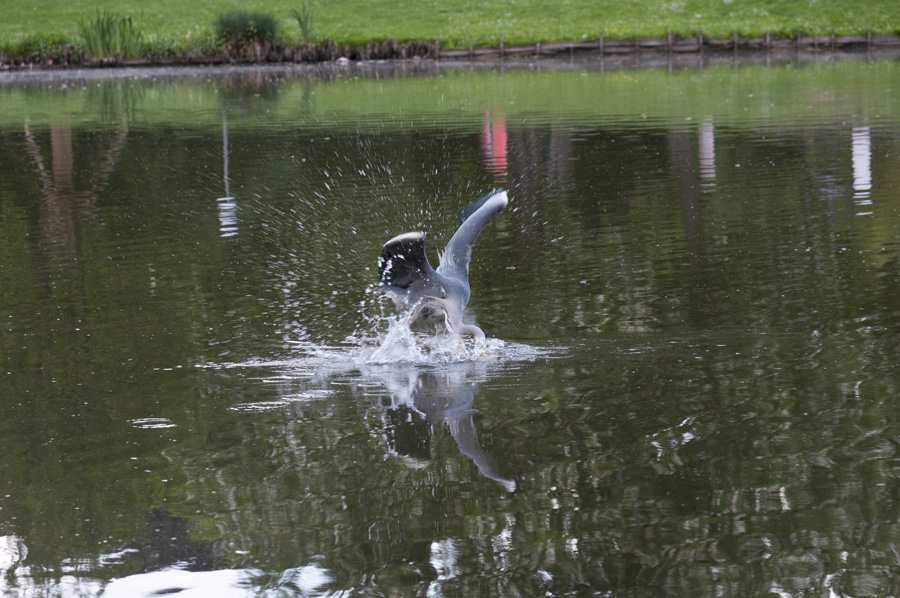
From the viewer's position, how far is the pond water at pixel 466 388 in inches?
191

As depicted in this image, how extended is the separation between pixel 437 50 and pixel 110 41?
41.4 feet

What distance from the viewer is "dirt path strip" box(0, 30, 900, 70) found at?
43.4 m

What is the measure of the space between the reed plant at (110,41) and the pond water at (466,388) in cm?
2906

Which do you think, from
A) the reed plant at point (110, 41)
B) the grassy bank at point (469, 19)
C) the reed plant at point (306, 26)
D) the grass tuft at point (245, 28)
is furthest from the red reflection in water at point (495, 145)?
the grassy bank at point (469, 19)

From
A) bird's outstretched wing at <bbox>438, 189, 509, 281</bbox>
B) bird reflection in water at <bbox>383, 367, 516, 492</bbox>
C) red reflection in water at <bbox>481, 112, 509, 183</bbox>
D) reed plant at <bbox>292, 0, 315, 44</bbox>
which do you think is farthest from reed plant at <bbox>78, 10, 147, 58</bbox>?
bird reflection in water at <bbox>383, 367, 516, 492</bbox>

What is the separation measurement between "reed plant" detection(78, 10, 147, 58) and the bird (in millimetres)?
39076

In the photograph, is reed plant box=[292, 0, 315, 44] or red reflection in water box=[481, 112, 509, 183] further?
reed plant box=[292, 0, 315, 44]

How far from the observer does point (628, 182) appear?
599 inches

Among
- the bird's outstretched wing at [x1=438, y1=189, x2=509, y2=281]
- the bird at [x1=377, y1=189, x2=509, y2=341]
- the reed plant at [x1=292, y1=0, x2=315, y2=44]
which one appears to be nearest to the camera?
the bird at [x1=377, y1=189, x2=509, y2=341]

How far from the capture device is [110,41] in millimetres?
44281

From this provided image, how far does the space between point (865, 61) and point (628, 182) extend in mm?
26100

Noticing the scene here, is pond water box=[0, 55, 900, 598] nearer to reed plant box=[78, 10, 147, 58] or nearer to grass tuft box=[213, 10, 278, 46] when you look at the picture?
reed plant box=[78, 10, 147, 58]

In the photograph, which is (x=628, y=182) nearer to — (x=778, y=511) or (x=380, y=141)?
(x=380, y=141)

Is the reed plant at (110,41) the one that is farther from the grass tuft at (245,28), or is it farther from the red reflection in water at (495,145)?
the red reflection in water at (495,145)
